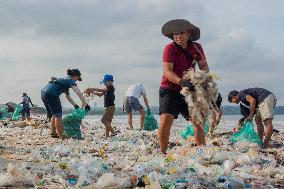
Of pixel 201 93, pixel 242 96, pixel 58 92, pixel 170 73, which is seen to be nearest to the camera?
pixel 201 93

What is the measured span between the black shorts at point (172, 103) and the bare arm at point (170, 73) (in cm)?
25

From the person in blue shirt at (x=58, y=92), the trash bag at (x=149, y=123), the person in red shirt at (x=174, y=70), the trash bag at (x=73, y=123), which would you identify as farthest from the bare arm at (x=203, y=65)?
the trash bag at (x=149, y=123)

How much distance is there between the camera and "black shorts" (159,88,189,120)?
6602mm

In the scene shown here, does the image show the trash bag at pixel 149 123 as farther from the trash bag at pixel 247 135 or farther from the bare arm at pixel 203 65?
the bare arm at pixel 203 65

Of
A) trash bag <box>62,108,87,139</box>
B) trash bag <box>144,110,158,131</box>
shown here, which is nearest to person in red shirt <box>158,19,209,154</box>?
trash bag <box>62,108,87,139</box>

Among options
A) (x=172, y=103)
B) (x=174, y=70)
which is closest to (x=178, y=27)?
(x=174, y=70)

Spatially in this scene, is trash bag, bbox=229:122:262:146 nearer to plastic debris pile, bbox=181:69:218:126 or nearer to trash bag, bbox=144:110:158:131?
plastic debris pile, bbox=181:69:218:126

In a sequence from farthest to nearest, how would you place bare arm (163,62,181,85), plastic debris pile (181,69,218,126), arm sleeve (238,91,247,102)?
1. arm sleeve (238,91,247,102)
2. bare arm (163,62,181,85)
3. plastic debris pile (181,69,218,126)

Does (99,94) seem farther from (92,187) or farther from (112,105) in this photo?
(92,187)

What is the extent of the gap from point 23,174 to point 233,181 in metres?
1.87

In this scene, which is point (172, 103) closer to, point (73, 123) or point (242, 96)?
point (242, 96)

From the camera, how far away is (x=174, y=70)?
6.66 meters

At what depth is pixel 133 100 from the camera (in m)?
14.2

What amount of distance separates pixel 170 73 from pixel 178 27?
70 cm
